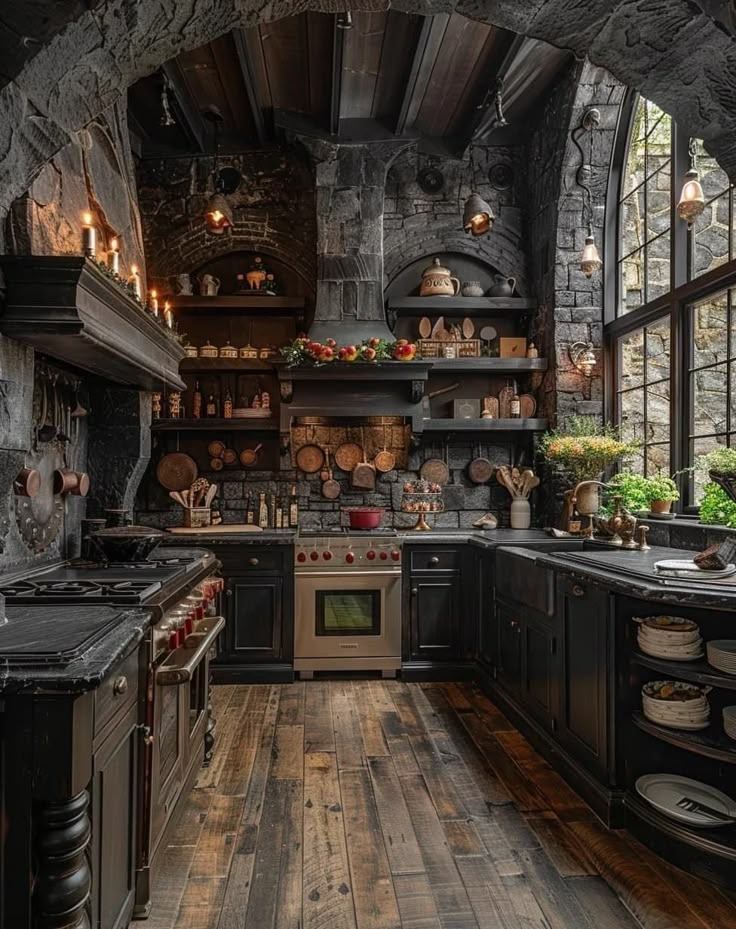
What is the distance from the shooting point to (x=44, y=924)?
1318 mm

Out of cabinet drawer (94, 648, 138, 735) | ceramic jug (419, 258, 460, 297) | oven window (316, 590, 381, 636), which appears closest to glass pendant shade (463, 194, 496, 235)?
ceramic jug (419, 258, 460, 297)

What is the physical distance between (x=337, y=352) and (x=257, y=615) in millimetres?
1902

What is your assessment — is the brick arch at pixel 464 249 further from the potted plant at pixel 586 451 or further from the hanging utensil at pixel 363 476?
the hanging utensil at pixel 363 476

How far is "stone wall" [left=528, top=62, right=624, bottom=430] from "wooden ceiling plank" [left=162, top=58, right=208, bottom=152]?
2539mm

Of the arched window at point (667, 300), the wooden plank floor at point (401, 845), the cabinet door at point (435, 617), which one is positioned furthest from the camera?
the cabinet door at point (435, 617)

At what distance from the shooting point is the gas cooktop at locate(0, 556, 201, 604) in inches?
84.4

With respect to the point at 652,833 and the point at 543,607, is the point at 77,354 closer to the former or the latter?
the point at 543,607

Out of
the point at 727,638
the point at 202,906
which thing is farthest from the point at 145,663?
the point at 727,638

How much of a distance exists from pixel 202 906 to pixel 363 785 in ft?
3.18

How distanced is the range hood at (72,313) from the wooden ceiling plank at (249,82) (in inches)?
77.8

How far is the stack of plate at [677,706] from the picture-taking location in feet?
7.77

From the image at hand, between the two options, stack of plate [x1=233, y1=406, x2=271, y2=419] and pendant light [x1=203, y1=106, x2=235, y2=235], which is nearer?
pendant light [x1=203, y1=106, x2=235, y2=235]

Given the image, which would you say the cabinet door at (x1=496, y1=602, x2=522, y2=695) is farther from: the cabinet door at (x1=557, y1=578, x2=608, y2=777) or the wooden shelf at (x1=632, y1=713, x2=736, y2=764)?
the wooden shelf at (x1=632, y1=713, x2=736, y2=764)

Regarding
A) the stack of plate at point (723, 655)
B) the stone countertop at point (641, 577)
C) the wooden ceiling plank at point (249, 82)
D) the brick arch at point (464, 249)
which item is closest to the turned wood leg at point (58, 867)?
the stone countertop at point (641, 577)
